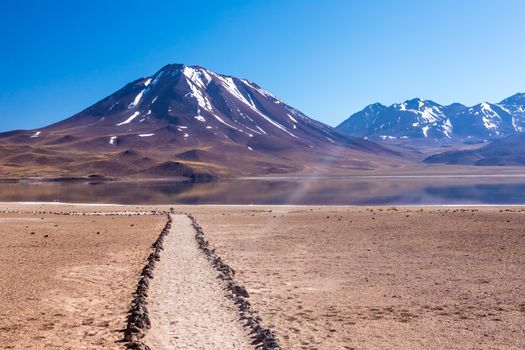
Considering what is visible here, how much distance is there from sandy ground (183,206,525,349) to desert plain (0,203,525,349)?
0.05 meters

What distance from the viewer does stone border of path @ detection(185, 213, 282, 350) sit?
11.6m

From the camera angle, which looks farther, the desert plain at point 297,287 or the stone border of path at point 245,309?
the desert plain at point 297,287

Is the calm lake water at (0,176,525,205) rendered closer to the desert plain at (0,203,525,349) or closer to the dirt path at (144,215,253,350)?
the desert plain at (0,203,525,349)

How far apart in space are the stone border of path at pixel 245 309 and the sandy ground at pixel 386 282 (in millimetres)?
371

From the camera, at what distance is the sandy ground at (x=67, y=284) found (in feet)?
40.9

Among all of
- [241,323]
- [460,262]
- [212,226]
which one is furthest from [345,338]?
[212,226]

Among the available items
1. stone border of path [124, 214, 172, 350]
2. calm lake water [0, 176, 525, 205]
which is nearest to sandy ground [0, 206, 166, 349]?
stone border of path [124, 214, 172, 350]

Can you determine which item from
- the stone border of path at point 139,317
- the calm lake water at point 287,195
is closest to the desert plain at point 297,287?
the stone border of path at point 139,317

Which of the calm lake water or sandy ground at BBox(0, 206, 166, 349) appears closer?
sandy ground at BBox(0, 206, 166, 349)

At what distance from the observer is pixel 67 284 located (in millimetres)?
17984

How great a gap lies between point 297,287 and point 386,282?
315 cm

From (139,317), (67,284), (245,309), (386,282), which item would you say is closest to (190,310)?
(245,309)

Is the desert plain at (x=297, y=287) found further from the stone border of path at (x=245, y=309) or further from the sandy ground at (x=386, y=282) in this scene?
the stone border of path at (x=245, y=309)

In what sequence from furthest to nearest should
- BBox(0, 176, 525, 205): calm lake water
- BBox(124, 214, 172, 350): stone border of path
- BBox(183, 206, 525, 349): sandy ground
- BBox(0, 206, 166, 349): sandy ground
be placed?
1. BBox(0, 176, 525, 205): calm lake water
2. BBox(183, 206, 525, 349): sandy ground
3. BBox(0, 206, 166, 349): sandy ground
4. BBox(124, 214, 172, 350): stone border of path
